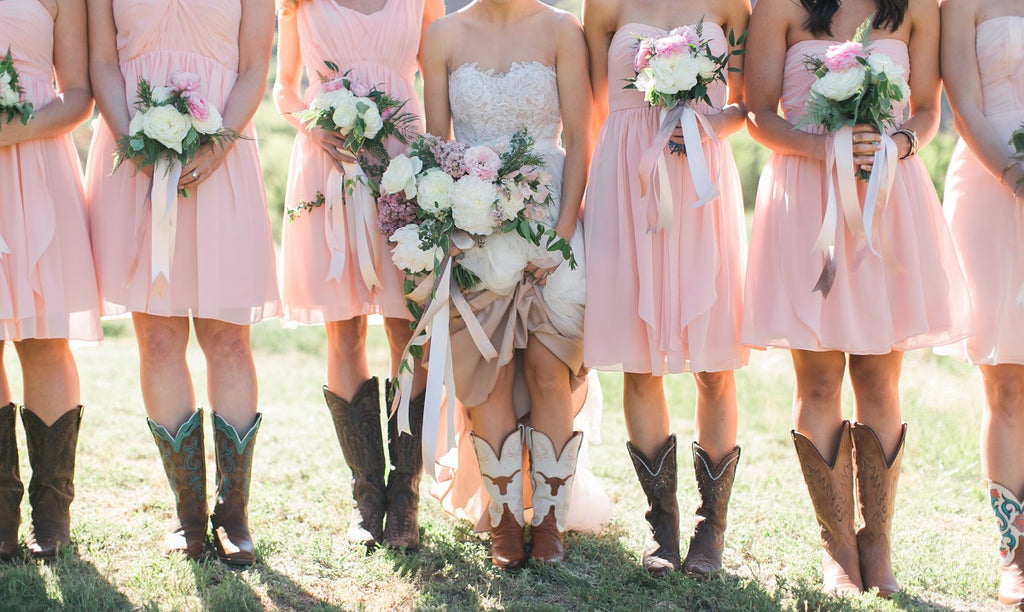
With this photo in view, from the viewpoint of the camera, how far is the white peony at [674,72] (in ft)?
12.1

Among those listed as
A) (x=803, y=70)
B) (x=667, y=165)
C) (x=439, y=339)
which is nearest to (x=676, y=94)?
(x=667, y=165)

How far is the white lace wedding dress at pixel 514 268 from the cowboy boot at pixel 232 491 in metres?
0.97

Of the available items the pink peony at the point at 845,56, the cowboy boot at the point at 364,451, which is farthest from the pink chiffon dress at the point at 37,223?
the pink peony at the point at 845,56

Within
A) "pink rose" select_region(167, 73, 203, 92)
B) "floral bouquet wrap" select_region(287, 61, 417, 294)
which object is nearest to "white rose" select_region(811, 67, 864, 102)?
"floral bouquet wrap" select_region(287, 61, 417, 294)

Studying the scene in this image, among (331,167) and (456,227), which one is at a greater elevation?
(331,167)

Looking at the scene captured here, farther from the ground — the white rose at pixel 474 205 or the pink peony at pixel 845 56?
the pink peony at pixel 845 56

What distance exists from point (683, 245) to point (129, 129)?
Answer: 230 cm

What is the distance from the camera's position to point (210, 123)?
155 inches

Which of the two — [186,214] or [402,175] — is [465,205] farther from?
[186,214]

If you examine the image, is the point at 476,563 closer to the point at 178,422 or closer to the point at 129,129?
the point at 178,422

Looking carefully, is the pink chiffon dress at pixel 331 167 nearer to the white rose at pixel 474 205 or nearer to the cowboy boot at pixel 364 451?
the cowboy boot at pixel 364 451

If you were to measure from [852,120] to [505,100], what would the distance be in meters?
1.43

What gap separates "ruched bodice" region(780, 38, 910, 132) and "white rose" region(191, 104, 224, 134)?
2.33m

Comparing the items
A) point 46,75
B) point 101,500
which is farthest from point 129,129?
point 101,500
